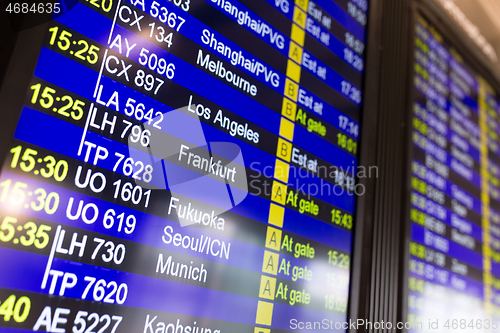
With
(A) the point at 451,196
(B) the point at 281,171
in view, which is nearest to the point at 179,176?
(B) the point at 281,171

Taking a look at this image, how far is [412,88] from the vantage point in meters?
1.97

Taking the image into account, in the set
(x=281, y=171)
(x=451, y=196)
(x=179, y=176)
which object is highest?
(x=451, y=196)

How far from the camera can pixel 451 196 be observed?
6.93 ft

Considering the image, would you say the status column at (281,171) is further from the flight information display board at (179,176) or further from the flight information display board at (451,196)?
the flight information display board at (451,196)

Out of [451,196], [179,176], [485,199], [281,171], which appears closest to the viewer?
[179,176]

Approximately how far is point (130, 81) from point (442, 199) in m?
1.68

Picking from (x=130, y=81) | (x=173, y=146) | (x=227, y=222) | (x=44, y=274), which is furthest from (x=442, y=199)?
(x=44, y=274)

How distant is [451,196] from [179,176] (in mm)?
1623

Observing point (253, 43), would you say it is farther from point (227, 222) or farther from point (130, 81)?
point (227, 222)

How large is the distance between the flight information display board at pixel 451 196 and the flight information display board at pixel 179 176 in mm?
531

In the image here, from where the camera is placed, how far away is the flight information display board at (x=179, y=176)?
86 centimetres

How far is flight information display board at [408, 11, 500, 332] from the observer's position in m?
1.83

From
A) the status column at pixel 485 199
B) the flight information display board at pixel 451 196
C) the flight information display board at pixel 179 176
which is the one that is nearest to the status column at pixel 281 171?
the flight information display board at pixel 179 176

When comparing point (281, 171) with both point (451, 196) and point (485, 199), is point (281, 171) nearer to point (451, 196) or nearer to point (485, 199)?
point (451, 196)
